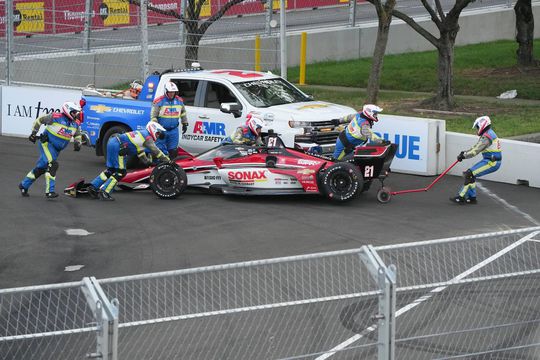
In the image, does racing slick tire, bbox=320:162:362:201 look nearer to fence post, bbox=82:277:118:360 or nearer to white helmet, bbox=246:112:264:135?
white helmet, bbox=246:112:264:135

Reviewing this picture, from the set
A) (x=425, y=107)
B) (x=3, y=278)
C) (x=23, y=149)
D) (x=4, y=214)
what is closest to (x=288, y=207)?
(x=4, y=214)

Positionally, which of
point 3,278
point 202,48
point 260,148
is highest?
point 202,48

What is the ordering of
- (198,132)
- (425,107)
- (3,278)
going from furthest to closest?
1. (425,107)
2. (198,132)
3. (3,278)

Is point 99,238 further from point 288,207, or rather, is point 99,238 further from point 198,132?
point 198,132

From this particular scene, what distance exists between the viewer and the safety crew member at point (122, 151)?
1633 cm

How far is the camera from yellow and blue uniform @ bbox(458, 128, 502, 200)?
1630cm

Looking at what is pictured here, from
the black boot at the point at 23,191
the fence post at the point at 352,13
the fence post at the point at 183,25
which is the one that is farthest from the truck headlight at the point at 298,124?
the fence post at the point at 352,13

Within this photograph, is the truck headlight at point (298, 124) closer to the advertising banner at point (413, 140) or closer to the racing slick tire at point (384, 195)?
the advertising banner at point (413, 140)

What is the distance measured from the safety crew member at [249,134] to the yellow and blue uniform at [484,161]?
129 inches

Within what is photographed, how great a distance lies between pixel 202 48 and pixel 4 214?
13.4 meters

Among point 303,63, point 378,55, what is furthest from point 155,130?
point 303,63

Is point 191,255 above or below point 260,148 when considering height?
below

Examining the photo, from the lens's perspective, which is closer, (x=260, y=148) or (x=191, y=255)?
(x=191, y=255)

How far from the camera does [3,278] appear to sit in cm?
1207
